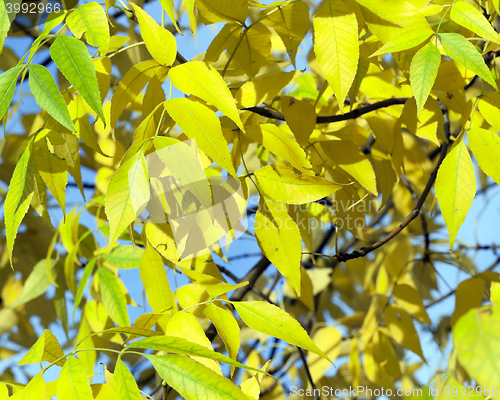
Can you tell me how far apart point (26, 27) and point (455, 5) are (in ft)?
1.91

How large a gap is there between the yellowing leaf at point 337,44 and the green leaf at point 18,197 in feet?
0.60

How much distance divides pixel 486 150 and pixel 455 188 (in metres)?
0.04

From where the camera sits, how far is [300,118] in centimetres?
29

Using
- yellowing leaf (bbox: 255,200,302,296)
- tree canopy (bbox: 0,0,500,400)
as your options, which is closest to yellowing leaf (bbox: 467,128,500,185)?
tree canopy (bbox: 0,0,500,400)

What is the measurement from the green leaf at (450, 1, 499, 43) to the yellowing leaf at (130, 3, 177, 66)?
17 centimetres

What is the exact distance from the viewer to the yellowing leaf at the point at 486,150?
24cm

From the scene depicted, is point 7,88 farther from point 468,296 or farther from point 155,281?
point 468,296

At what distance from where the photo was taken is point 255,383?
0.25 m

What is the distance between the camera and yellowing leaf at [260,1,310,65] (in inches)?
11.7

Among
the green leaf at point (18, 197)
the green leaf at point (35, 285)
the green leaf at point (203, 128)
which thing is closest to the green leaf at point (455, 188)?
the green leaf at point (203, 128)

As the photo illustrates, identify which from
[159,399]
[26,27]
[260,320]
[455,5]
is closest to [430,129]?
[455,5]

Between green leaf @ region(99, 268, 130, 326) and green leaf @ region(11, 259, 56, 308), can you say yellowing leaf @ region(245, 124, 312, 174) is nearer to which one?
green leaf @ region(99, 268, 130, 326)

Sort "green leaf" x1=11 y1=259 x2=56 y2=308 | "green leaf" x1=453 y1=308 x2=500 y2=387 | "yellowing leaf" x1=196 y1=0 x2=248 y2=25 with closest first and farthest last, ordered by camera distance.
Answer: "green leaf" x1=453 y1=308 x2=500 y2=387
"yellowing leaf" x1=196 y1=0 x2=248 y2=25
"green leaf" x1=11 y1=259 x2=56 y2=308

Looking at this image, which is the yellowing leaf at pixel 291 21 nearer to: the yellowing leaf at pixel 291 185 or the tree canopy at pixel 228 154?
the tree canopy at pixel 228 154
